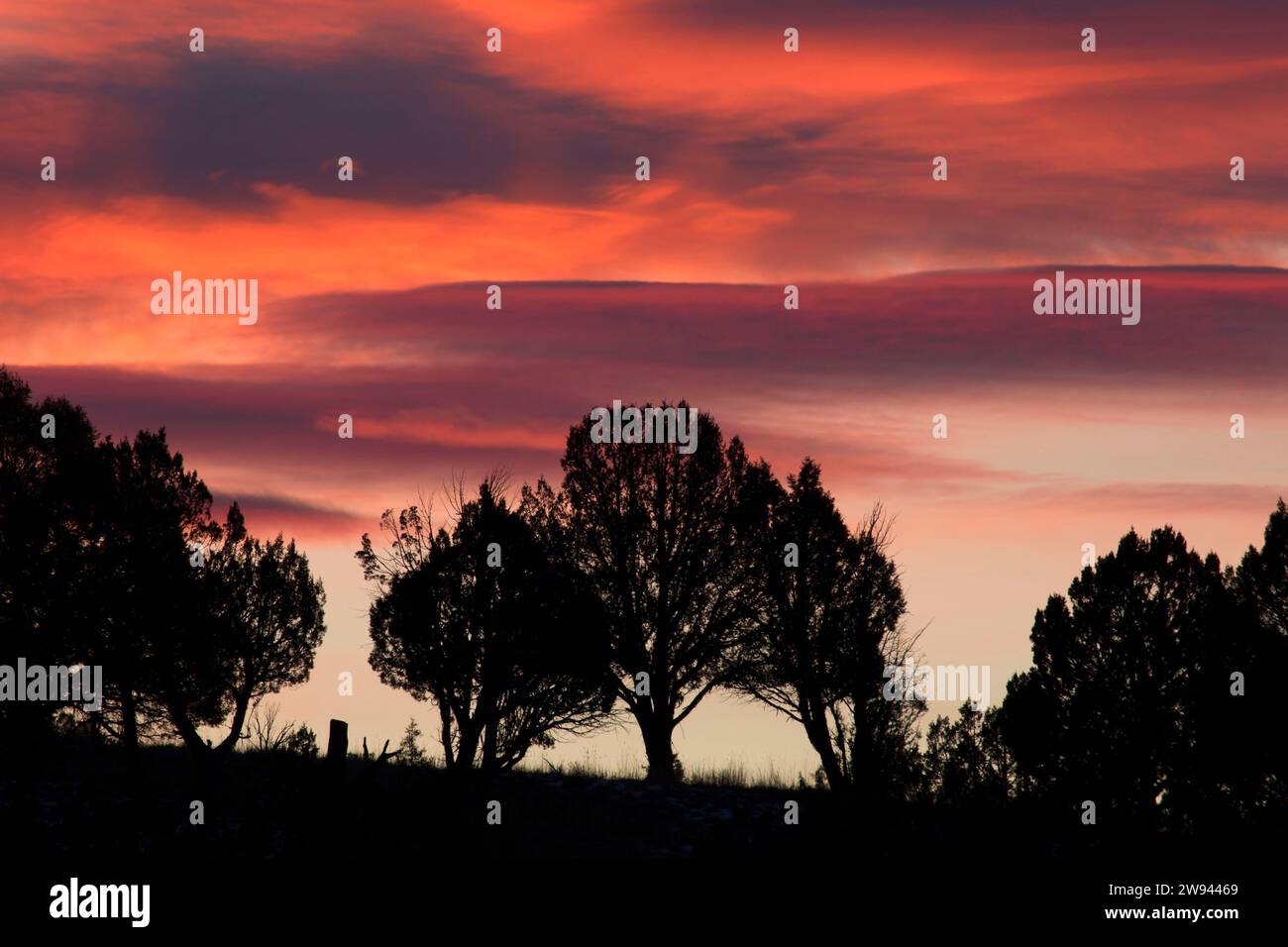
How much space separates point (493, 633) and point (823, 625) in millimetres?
16812

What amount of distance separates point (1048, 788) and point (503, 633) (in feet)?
77.2

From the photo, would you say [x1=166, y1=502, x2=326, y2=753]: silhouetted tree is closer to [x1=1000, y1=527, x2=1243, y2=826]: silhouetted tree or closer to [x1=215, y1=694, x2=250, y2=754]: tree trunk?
[x1=215, y1=694, x2=250, y2=754]: tree trunk

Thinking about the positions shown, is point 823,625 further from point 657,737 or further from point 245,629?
point 245,629

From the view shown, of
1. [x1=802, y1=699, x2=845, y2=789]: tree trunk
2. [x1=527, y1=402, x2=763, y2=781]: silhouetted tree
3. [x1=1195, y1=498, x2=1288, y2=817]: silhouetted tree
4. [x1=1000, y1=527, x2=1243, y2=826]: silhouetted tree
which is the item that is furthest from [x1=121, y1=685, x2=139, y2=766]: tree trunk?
[x1=1195, y1=498, x2=1288, y2=817]: silhouetted tree

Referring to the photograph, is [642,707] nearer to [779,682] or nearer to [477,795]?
[779,682]

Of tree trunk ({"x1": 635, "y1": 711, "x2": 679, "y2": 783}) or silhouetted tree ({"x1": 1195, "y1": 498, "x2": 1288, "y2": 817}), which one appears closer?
silhouetted tree ({"x1": 1195, "y1": 498, "x2": 1288, "y2": 817})

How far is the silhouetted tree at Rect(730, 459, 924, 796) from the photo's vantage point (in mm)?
62031

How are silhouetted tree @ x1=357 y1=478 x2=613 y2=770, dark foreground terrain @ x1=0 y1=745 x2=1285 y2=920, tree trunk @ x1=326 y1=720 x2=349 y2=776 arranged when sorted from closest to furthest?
dark foreground terrain @ x1=0 y1=745 x2=1285 y2=920
tree trunk @ x1=326 y1=720 x2=349 y2=776
silhouetted tree @ x1=357 y1=478 x2=613 y2=770

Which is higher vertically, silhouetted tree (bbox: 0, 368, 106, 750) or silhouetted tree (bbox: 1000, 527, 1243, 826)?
silhouetted tree (bbox: 0, 368, 106, 750)

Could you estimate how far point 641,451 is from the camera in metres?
65.4

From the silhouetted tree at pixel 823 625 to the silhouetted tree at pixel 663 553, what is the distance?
1125mm

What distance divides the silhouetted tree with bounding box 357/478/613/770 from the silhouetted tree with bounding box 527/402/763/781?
739 cm

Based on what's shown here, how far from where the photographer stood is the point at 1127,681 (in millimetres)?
62656
